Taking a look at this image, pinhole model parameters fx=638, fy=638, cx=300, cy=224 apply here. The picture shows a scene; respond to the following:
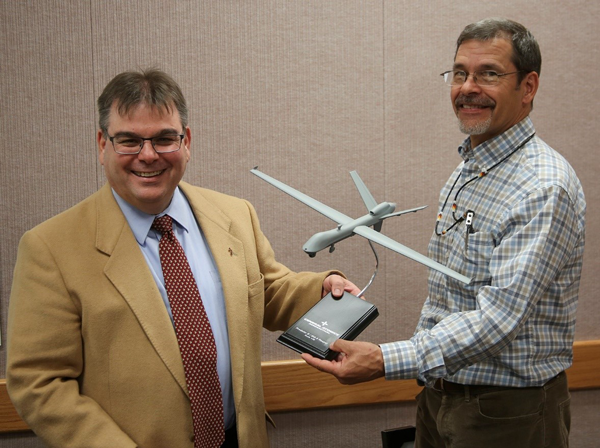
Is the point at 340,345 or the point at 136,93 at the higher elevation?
the point at 136,93

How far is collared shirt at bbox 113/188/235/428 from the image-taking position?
1976mm

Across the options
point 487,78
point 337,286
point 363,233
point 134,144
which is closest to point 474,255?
point 363,233

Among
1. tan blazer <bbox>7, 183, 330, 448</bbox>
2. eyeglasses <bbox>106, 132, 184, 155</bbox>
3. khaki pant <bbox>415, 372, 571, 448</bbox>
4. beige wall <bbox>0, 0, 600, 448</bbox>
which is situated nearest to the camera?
tan blazer <bbox>7, 183, 330, 448</bbox>

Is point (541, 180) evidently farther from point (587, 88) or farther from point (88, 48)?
point (88, 48)

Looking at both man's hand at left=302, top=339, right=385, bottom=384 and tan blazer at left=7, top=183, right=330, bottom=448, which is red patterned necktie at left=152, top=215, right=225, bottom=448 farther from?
man's hand at left=302, top=339, right=385, bottom=384

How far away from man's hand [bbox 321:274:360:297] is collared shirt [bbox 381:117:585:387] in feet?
0.89

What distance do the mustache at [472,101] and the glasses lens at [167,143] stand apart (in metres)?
0.97

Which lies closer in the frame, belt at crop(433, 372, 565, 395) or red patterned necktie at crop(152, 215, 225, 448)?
red patterned necktie at crop(152, 215, 225, 448)

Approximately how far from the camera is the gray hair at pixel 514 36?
6.94 feet

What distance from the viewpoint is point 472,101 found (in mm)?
2160

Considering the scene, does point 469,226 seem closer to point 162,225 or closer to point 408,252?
point 408,252

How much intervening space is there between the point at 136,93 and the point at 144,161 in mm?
198

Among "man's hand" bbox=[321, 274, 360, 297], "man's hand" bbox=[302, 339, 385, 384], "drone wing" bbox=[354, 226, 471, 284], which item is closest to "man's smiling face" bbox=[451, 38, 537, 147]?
"drone wing" bbox=[354, 226, 471, 284]

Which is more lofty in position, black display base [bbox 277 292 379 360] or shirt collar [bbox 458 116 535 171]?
shirt collar [bbox 458 116 535 171]
